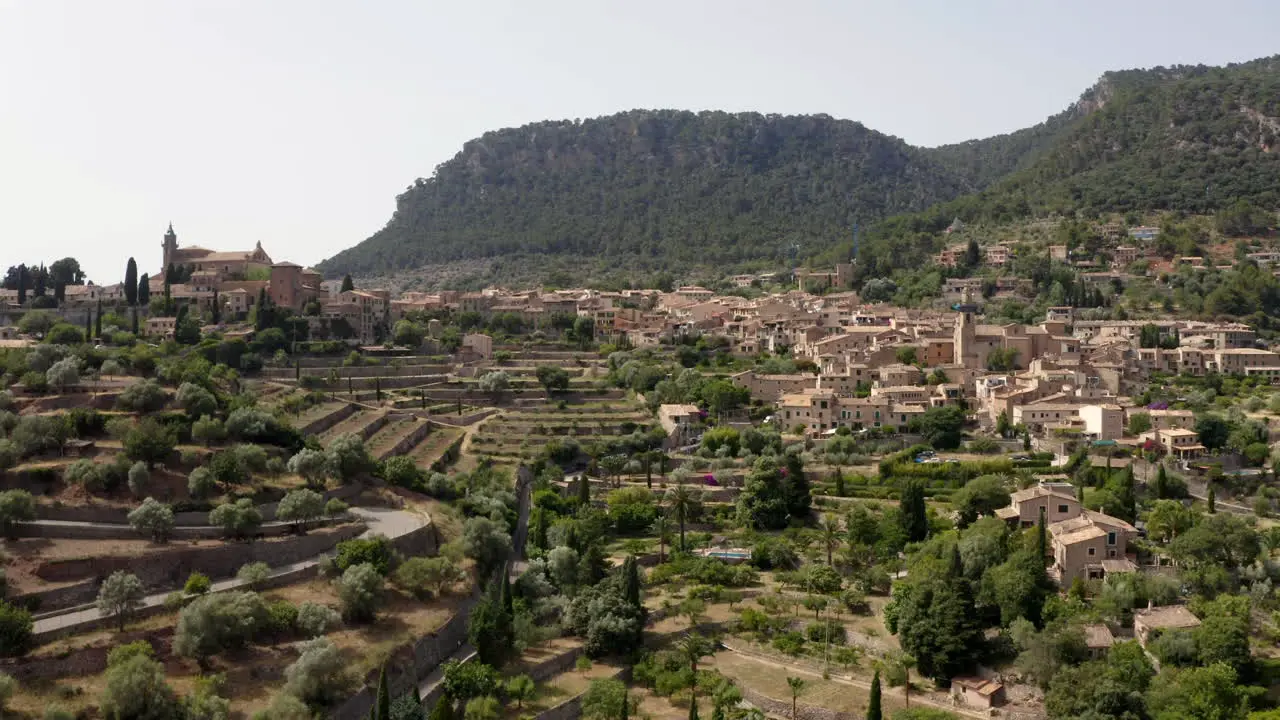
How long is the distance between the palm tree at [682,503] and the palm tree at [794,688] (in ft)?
29.0

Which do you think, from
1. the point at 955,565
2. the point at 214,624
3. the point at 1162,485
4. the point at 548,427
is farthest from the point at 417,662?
the point at 1162,485

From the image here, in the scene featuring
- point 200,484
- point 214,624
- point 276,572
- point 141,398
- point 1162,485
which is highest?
point 141,398

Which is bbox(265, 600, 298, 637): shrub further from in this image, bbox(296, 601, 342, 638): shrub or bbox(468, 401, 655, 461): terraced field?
bbox(468, 401, 655, 461): terraced field

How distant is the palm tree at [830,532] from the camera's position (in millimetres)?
33797

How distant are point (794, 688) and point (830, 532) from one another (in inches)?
335

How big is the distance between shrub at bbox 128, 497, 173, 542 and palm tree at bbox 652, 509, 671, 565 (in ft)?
45.1

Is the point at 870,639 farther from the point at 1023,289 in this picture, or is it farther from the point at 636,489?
the point at 1023,289

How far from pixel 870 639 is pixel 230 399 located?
21151mm

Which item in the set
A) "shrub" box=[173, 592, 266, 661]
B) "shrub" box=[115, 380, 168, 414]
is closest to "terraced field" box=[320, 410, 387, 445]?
"shrub" box=[115, 380, 168, 414]

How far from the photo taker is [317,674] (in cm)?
2312

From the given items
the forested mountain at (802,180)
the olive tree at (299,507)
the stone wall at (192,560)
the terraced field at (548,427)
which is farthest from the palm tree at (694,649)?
the forested mountain at (802,180)

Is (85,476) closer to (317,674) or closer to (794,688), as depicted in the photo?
(317,674)

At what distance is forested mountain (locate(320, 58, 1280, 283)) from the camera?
3450 inches

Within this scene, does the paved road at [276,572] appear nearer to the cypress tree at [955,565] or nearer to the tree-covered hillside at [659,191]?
the cypress tree at [955,565]
